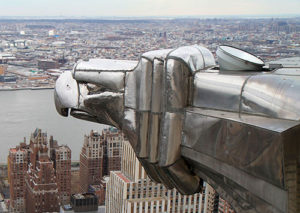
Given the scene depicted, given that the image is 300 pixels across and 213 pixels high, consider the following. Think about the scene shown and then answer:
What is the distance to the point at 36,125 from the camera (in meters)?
11.8

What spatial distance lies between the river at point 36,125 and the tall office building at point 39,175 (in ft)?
2.66

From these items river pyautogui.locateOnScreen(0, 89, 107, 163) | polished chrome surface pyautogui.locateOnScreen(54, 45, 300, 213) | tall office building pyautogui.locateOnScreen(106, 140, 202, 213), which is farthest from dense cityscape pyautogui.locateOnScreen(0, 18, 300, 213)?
river pyautogui.locateOnScreen(0, 89, 107, 163)

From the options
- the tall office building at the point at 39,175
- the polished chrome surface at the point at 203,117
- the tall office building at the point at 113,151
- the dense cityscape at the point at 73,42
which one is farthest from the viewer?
the dense cityscape at the point at 73,42

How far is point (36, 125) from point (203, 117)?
11528 mm

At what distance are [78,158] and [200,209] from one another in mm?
4749

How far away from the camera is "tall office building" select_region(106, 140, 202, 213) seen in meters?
6.91

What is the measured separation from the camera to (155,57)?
2.17 ft

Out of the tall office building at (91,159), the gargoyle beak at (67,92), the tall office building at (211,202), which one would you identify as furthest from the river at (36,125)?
the gargoyle beak at (67,92)

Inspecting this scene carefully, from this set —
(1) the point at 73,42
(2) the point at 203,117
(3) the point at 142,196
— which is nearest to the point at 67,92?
(2) the point at 203,117

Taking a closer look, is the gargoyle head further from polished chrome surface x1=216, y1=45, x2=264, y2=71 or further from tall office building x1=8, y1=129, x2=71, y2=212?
tall office building x1=8, y1=129, x2=71, y2=212

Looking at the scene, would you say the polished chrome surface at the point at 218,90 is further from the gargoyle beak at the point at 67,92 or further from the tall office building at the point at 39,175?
the tall office building at the point at 39,175

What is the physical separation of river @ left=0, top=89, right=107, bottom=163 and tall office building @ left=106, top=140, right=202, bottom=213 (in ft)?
14.1

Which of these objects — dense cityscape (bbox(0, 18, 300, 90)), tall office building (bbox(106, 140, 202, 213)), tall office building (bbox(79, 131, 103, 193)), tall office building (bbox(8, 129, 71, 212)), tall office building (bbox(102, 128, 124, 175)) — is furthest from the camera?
dense cityscape (bbox(0, 18, 300, 90))

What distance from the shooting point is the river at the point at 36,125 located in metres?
11.5
